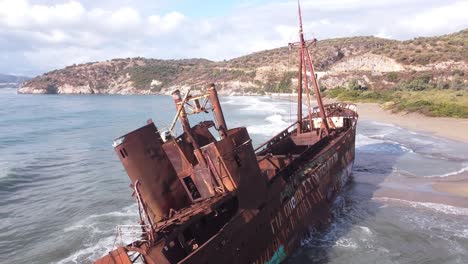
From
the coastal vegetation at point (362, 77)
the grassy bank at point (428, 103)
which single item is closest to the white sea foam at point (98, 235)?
the coastal vegetation at point (362, 77)

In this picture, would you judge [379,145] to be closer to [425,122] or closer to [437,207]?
[425,122]

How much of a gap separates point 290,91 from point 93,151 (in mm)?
76467

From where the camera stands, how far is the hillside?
82.8 meters

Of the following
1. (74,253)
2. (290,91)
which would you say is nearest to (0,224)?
(74,253)

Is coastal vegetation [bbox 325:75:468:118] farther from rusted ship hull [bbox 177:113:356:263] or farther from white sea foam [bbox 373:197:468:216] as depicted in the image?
rusted ship hull [bbox 177:113:356:263]

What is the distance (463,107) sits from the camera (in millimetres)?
44188

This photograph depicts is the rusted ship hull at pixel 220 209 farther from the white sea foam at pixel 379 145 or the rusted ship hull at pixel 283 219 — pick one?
the white sea foam at pixel 379 145

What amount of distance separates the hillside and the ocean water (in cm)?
1184

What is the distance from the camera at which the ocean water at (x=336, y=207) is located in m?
14.6

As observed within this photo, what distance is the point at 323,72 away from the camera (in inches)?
4075

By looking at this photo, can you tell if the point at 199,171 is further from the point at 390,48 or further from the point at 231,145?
Answer: the point at 390,48

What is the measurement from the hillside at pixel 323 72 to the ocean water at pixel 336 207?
11.8m

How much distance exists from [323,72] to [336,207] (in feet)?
292

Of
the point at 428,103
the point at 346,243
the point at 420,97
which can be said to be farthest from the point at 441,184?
the point at 420,97
